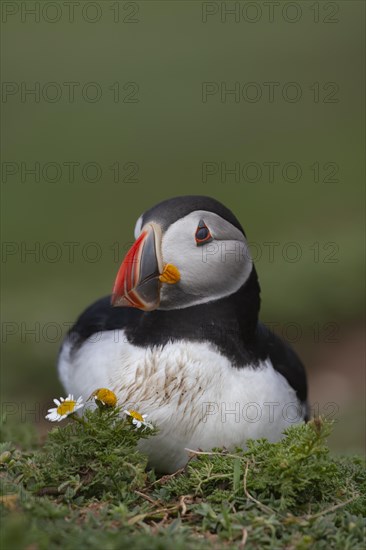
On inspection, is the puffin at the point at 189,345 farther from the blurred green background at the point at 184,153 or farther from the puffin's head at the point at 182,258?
the blurred green background at the point at 184,153

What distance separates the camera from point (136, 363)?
4.84 meters

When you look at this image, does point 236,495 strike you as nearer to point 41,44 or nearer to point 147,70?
point 147,70

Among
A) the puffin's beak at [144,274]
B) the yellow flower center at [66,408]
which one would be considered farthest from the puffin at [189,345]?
the yellow flower center at [66,408]

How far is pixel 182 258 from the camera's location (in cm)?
474

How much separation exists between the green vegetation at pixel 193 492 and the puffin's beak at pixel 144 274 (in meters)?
0.63

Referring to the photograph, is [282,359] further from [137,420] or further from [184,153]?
[184,153]

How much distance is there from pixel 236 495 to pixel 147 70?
787 inches

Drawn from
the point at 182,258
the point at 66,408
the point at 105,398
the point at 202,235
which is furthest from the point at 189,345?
the point at 66,408

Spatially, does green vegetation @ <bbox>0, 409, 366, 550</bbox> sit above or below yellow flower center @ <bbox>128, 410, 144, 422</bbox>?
below

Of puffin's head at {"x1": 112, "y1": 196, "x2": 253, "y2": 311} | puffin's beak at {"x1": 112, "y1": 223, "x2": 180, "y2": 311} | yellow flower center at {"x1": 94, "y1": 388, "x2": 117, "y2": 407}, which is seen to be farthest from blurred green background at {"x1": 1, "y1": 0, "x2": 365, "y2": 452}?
yellow flower center at {"x1": 94, "y1": 388, "x2": 117, "y2": 407}

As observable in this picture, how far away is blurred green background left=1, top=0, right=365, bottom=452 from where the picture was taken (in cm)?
1080

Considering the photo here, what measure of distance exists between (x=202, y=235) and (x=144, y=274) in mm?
370

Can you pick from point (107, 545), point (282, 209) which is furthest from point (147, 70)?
point (107, 545)

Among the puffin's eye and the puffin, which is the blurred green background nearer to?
the puffin
